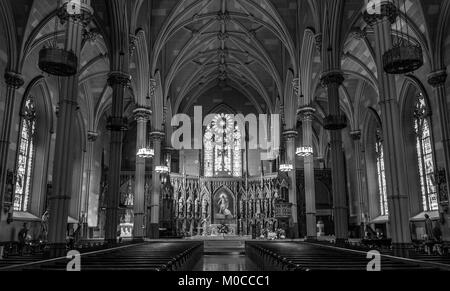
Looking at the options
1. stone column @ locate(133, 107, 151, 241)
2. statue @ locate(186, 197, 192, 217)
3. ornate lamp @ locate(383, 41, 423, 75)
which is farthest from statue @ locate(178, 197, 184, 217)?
ornate lamp @ locate(383, 41, 423, 75)

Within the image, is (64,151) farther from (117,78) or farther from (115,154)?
(117,78)

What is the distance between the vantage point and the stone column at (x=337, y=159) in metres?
17.0

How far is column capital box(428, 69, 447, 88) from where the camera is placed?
19.6 m

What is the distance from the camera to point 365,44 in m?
24.7

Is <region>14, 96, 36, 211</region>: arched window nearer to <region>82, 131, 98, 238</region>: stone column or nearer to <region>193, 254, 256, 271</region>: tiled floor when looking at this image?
<region>82, 131, 98, 238</region>: stone column

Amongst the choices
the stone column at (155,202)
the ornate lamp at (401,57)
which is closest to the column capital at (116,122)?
the stone column at (155,202)

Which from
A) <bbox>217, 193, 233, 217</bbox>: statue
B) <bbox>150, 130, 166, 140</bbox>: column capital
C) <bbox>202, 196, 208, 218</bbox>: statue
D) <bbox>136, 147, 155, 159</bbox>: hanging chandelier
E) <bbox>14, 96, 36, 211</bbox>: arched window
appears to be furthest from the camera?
<bbox>202, 196, 208, 218</bbox>: statue

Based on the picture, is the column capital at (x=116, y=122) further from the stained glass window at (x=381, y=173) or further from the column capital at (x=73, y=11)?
the stained glass window at (x=381, y=173)

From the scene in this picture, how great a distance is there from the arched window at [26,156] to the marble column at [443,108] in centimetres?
2269

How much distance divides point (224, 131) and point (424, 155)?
2085 cm

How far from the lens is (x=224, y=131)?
4106cm

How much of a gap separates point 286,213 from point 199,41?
1537cm

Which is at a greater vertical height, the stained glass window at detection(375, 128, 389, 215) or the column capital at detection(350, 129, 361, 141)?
the column capital at detection(350, 129, 361, 141)

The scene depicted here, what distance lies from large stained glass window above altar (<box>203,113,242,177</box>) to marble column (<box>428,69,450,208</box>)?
22.5 m
